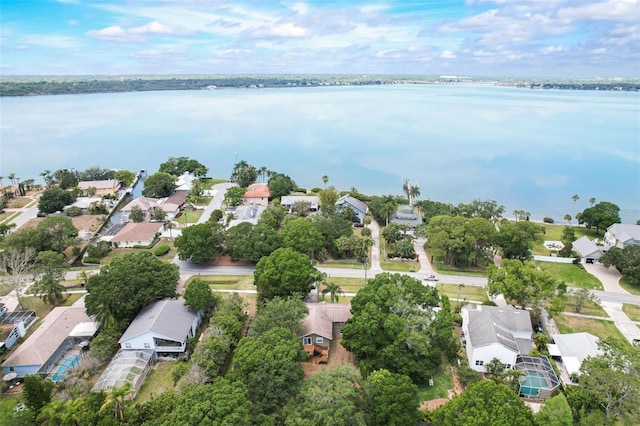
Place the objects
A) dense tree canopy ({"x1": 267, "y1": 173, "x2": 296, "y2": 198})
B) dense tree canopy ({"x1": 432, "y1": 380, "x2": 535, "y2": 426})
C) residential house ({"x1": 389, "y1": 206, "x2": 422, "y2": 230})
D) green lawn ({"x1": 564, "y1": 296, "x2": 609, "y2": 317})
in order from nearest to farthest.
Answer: dense tree canopy ({"x1": 432, "y1": 380, "x2": 535, "y2": 426}) < green lawn ({"x1": 564, "y1": 296, "x2": 609, "y2": 317}) < residential house ({"x1": 389, "y1": 206, "x2": 422, "y2": 230}) < dense tree canopy ({"x1": 267, "y1": 173, "x2": 296, "y2": 198})

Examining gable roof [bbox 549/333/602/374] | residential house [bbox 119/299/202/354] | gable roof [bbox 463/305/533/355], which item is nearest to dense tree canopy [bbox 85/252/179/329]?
residential house [bbox 119/299/202/354]

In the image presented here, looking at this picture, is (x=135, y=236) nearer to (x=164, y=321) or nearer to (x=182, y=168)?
(x=164, y=321)

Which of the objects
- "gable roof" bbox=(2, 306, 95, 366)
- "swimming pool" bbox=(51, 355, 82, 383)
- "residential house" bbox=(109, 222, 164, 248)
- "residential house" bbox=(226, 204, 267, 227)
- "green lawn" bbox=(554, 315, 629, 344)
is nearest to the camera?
"swimming pool" bbox=(51, 355, 82, 383)

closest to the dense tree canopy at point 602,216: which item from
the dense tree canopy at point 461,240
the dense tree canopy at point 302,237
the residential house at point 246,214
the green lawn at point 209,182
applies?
the dense tree canopy at point 461,240

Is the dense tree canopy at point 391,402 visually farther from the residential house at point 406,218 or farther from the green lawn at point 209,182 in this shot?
the green lawn at point 209,182

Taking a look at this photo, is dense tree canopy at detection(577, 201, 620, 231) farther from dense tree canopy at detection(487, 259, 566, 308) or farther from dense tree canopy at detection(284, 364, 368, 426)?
dense tree canopy at detection(284, 364, 368, 426)

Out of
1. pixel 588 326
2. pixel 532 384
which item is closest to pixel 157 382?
pixel 532 384
